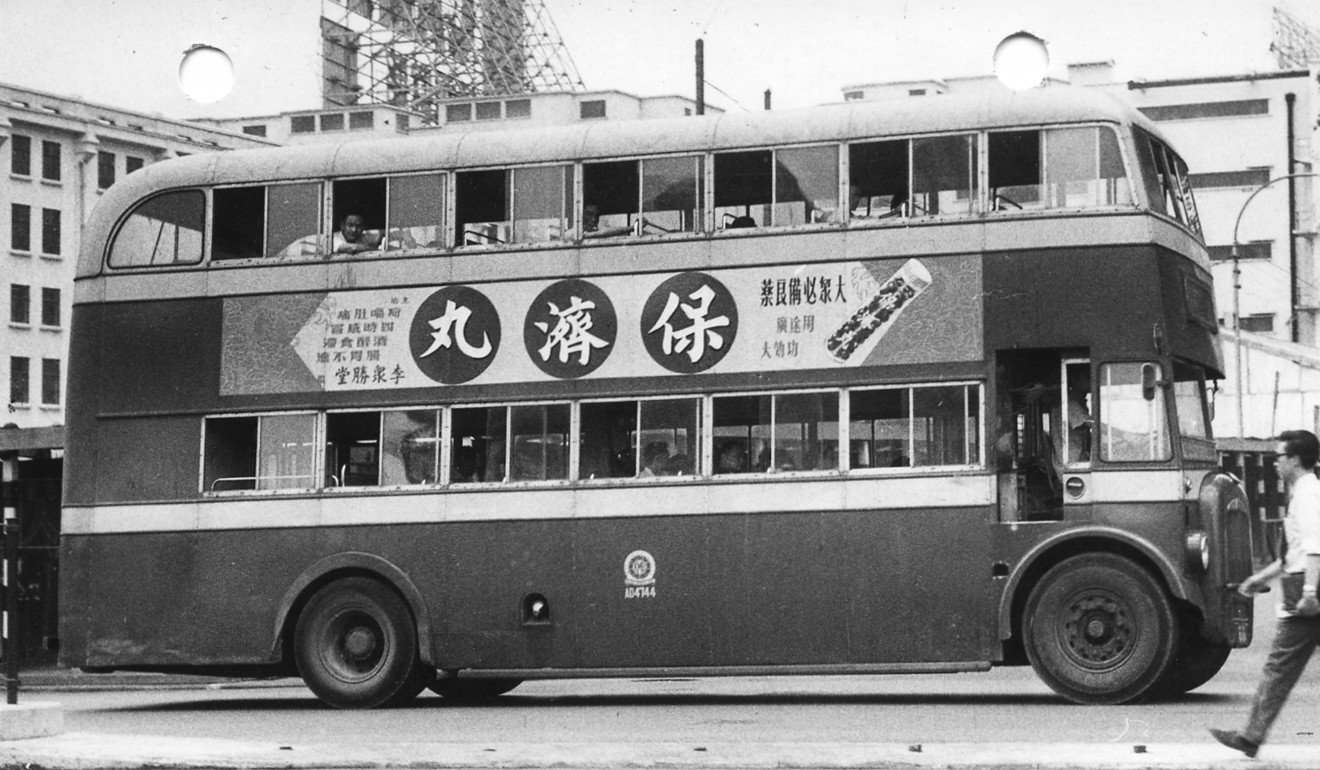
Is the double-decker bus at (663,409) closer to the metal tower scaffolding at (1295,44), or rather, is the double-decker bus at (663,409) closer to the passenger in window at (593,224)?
the passenger in window at (593,224)

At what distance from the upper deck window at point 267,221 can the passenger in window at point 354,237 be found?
0.71 feet

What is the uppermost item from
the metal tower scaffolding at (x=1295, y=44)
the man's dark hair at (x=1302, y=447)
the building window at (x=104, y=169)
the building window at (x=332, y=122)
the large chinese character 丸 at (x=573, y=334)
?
the metal tower scaffolding at (x=1295, y=44)

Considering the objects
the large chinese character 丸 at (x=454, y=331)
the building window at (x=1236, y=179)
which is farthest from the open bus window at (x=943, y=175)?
the building window at (x=1236, y=179)

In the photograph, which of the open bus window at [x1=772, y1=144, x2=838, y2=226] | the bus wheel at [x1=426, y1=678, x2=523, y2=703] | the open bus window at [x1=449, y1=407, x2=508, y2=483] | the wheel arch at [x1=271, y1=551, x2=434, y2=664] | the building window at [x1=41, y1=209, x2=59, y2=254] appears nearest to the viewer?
the open bus window at [x1=772, y1=144, x2=838, y2=226]

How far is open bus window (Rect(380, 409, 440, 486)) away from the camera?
57.7ft

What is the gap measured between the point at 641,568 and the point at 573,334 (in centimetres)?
199

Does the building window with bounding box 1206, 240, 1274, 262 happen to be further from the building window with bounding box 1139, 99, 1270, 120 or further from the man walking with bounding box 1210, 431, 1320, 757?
the man walking with bounding box 1210, 431, 1320, 757

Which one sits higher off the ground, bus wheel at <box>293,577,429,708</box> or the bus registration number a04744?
the bus registration number a04744

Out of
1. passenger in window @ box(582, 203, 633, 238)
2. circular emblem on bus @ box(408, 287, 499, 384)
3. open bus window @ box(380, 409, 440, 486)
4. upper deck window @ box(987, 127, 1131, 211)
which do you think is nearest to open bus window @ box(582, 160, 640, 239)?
passenger in window @ box(582, 203, 633, 238)

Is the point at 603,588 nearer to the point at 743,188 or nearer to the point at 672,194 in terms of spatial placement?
the point at 672,194

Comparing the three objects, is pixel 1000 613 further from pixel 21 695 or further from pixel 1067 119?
pixel 21 695

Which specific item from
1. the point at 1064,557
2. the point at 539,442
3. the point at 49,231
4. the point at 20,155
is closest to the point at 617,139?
the point at 539,442

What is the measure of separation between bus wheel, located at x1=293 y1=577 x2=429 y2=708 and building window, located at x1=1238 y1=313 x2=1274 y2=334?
2418 inches

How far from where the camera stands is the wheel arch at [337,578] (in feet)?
57.5
